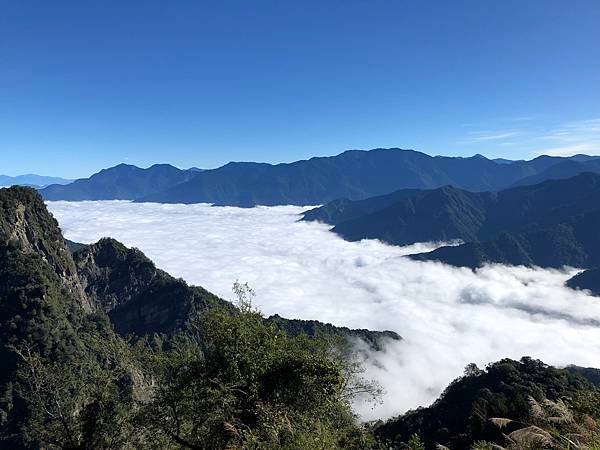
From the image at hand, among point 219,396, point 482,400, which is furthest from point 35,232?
point 219,396

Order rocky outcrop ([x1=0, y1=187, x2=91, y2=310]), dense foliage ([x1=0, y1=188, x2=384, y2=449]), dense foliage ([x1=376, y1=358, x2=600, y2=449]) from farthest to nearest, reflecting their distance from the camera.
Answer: rocky outcrop ([x1=0, y1=187, x2=91, y2=310])
dense foliage ([x1=376, y1=358, x2=600, y2=449])
dense foliage ([x1=0, y1=188, x2=384, y2=449])

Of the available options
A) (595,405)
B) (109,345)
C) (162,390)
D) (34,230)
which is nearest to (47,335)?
(34,230)

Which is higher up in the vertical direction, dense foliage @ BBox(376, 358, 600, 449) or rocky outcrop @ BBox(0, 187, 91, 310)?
rocky outcrop @ BBox(0, 187, 91, 310)

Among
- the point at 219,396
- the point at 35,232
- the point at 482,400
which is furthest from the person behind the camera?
the point at 35,232

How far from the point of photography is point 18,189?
151 metres

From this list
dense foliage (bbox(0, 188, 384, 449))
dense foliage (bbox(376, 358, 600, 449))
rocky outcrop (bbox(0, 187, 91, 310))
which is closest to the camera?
dense foliage (bbox(0, 188, 384, 449))

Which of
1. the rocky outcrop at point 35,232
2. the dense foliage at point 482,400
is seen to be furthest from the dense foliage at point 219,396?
the rocky outcrop at point 35,232

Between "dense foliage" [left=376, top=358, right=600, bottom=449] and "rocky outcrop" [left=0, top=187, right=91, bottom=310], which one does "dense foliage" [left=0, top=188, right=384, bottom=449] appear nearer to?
"dense foliage" [left=376, top=358, right=600, bottom=449]

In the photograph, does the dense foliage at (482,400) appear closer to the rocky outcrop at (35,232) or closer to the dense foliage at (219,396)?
the dense foliage at (219,396)

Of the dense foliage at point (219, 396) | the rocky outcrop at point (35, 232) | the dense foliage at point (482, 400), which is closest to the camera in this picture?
the dense foliage at point (219, 396)

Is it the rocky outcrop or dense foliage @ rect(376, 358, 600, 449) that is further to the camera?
the rocky outcrop

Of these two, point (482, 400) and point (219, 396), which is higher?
point (219, 396)

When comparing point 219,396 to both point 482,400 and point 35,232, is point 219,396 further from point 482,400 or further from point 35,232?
point 35,232

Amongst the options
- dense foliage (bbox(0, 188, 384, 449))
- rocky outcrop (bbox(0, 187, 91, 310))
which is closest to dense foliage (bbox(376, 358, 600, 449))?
dense foliage (bbox(0, 188, 384, 449))
